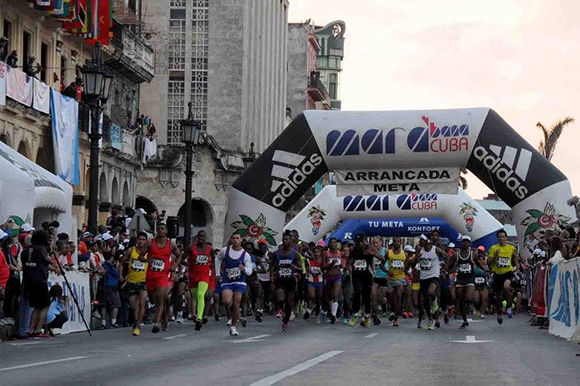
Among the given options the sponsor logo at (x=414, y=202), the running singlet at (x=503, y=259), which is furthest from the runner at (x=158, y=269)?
the sponsor logo at (x=414, y=202)

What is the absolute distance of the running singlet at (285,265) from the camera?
2830cm

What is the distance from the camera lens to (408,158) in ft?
108

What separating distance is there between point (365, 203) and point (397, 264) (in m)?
9.92

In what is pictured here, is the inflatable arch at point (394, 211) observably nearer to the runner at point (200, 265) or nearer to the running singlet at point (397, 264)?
the running singlet at point (397, 264)

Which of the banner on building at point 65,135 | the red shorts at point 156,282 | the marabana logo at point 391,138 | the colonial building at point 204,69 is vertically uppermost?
the colonial building at point 204,69

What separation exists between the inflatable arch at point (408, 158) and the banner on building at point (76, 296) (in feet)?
20.9

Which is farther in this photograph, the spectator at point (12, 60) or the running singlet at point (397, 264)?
the spectator at point (12, 60)

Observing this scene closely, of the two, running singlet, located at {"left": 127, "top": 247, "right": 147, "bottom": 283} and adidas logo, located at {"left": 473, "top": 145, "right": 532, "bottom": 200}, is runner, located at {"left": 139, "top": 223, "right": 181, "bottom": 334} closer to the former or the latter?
running singlet, located at {"left": 127, "top": 247, "right": 147, "bottom": 283}

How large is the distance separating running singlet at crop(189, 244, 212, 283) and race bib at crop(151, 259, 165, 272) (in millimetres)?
1841

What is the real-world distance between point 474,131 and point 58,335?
1130 centimetres

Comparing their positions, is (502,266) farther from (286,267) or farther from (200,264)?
(200,264)

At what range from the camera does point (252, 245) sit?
32.6 metres

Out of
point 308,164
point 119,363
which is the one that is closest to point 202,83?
point 308,164

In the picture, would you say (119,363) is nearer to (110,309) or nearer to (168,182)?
(110,309)
